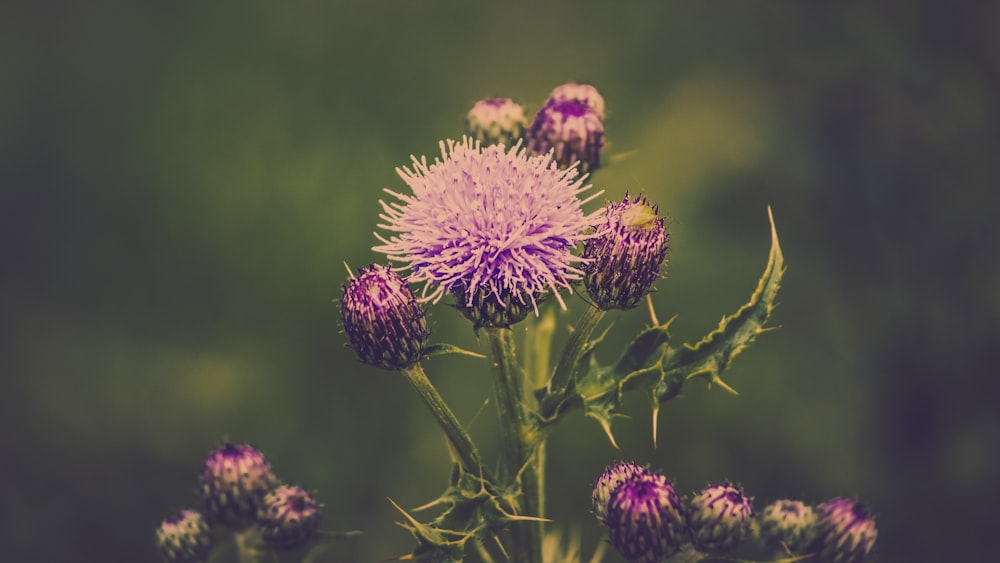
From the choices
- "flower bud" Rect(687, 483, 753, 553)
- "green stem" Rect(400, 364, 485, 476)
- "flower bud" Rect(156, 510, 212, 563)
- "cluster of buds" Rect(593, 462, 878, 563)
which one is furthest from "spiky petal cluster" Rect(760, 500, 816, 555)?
"flower bud" Rect(156, 510, 212, 563)

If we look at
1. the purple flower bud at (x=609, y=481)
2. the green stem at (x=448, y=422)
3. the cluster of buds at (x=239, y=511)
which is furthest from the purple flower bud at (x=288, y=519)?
the purple flower bud at (x=609, y=481)

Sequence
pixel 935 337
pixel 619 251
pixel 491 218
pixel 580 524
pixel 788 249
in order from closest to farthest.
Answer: pixel 491 218 < pixel 619 251 < pixel 580 524 < pixel 935 337 < pixel 788 249

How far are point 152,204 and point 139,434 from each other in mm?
1279

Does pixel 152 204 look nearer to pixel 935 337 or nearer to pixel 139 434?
pixel 139 434

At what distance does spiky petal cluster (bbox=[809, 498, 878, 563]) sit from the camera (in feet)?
10.4

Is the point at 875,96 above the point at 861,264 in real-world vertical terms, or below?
above

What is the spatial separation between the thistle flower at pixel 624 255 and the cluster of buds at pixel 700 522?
0.53 meters

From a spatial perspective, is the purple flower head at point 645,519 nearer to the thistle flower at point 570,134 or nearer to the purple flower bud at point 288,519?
the purple flower bud at point 288,519

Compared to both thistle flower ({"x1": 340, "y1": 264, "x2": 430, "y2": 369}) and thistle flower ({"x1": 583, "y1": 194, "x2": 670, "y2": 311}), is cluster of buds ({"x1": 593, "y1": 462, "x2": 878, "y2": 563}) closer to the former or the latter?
thistle flower ({"x1": 583, "y1": 194, "x2": 670, "y2": 311})

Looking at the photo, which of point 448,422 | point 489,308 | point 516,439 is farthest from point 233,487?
point 489,308

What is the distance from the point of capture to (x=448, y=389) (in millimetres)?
4914

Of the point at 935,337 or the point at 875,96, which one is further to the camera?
the point at 875,96

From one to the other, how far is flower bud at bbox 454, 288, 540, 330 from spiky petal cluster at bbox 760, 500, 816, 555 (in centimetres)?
120

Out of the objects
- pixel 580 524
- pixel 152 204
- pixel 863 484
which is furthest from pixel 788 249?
pixel 152 204
